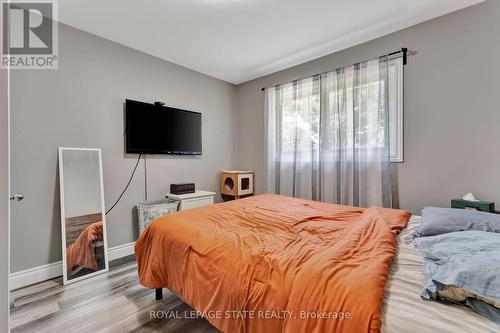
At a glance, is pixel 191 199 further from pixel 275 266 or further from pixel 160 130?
pixel 275 266

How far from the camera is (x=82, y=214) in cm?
235

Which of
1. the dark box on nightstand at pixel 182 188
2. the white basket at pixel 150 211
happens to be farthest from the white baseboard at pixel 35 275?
the dark box on nightstand at pixel 182 188

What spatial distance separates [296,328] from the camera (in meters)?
0.82

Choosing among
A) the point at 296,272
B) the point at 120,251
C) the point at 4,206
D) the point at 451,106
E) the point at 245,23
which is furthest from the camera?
the point at 120,251

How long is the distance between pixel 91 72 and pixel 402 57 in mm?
3434

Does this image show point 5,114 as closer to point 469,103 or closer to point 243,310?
point 243,310

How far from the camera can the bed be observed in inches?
29.8

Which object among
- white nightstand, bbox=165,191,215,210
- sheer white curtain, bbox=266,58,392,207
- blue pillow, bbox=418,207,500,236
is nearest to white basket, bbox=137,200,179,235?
white nightstand, bbox=165,191,215,210

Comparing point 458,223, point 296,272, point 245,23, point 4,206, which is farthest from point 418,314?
point 245,23

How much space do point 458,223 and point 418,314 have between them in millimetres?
1003

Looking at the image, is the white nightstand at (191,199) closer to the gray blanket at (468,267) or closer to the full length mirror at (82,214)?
the full length mirror at (82,214)

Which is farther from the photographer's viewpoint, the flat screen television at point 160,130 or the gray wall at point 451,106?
the flat screen television at point 160,130

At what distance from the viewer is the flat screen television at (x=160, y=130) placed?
107 inches

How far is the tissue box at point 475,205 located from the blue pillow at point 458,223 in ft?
1.72
